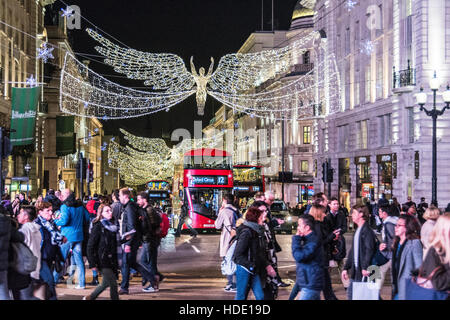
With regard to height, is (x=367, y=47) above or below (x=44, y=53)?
above

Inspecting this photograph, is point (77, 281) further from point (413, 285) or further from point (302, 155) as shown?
point (302, 155)

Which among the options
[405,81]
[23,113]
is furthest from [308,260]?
[405,81]

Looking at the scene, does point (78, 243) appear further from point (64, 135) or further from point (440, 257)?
point (64, 135)

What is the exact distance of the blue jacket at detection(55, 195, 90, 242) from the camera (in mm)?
14688

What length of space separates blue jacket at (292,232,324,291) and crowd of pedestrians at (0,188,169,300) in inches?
122

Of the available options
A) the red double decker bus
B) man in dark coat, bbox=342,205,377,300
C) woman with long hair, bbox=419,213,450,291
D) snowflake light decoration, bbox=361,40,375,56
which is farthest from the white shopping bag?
snowflake light decoration, bbox=361,40,375,56

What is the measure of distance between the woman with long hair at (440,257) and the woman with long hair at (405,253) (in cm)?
154

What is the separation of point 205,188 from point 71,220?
19.8m

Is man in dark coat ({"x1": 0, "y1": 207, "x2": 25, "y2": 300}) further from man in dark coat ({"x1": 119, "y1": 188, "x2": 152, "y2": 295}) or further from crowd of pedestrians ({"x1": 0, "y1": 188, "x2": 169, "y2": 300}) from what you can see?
man in dark coat ({"x1": 119, "y1": 188, "x2": 152, "y2": 295})

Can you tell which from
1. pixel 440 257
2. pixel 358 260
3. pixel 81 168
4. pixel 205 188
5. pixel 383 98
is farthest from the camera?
pixel 383 98

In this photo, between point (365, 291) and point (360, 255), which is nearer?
point (365, 291)

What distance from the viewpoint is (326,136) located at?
56375mm

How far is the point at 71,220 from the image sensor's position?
1472cm
